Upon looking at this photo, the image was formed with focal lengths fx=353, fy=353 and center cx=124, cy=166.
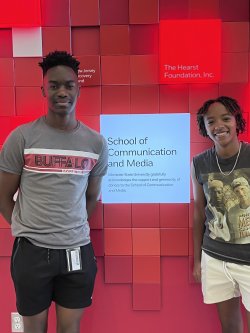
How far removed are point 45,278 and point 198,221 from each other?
0.82 m

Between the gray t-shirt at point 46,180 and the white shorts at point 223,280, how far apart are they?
65 centimetres

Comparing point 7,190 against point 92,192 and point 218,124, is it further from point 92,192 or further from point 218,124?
point 218,124

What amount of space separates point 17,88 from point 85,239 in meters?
0.94

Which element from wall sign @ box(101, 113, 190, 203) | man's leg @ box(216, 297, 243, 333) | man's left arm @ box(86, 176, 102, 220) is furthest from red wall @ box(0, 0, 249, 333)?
man's leg @ box(216, 297, 243, 333)

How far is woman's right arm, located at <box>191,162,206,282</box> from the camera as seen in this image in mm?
1794

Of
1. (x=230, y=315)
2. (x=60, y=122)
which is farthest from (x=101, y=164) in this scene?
(x=230, y=315)

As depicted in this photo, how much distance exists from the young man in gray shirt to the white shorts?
1.89 ft

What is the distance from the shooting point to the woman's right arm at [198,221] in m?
1.79

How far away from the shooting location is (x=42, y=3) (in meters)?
1.92

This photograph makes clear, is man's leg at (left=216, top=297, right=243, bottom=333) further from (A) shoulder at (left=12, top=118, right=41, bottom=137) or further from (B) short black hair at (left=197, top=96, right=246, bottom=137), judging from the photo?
(A) shoulder at (left=12, top=118, right=41, bottom=137)

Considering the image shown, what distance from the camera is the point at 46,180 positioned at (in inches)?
60.4

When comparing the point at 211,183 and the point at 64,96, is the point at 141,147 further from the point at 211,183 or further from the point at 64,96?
the point at 64,96

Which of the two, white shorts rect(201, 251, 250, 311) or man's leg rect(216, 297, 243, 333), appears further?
man's leg rect(216, 297, 243, 333)

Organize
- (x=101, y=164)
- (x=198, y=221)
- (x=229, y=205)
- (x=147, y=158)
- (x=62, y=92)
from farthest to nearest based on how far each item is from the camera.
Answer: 1. (x=147, y=158)
2. (x=198, y=221)
3. (x=101, y=164)
4. (x=229, y=205)
5. (x=62, y=92)
